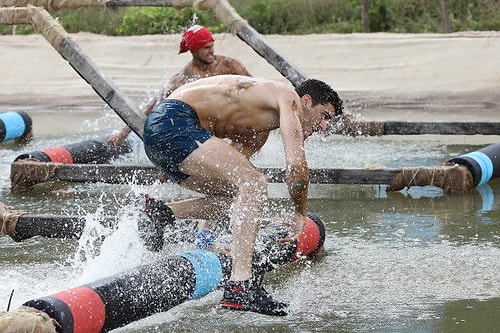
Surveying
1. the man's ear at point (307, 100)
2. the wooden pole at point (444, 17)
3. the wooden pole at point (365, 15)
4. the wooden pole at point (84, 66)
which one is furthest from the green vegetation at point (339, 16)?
the man's ear at point (307, 100)

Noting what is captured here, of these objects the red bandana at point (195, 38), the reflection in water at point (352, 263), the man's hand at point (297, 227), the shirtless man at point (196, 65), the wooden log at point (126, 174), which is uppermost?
the red bandana at point (195, 38)

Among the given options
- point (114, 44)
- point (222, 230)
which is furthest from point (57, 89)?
point (222, 230)

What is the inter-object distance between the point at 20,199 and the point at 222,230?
301cm

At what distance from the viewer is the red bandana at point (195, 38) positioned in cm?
963

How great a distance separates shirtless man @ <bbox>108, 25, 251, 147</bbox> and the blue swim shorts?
10.8ft

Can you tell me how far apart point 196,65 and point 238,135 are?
3543 millimetres

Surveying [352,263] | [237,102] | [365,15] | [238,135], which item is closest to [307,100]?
[237,102]

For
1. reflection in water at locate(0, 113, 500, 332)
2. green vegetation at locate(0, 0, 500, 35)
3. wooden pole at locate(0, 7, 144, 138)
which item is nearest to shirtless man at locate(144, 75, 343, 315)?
reflection in water at locate(0, 113, 500, 332)

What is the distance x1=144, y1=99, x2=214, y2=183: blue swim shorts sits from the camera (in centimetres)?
603

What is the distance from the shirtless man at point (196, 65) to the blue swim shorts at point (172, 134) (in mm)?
3289

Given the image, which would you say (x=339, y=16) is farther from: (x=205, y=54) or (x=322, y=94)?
(x=322, y=94)

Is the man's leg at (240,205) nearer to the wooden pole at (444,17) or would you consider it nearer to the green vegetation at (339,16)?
the wooden pole at (444,17)

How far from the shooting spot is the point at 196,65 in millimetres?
9883

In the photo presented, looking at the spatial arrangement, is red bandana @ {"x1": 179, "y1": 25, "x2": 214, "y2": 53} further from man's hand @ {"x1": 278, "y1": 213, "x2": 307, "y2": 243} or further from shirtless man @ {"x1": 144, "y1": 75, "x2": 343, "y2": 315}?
man's hand @ {"x1": 278, "y1": 213, "x2": 307, "y2": 243}
